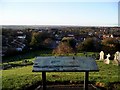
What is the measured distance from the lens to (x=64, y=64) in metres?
8.23

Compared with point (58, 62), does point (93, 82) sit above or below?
below

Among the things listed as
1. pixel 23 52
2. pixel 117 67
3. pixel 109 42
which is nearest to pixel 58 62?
pixel 117 67

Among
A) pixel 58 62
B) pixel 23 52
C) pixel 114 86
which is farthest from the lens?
pixel 23 52

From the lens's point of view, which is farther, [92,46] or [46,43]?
[46,43]

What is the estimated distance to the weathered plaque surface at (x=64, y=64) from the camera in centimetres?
801

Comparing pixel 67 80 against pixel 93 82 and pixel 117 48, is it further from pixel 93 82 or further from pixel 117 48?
pixel 117 48

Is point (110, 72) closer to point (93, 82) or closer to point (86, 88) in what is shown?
A: point (93, 82)

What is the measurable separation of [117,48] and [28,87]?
1738cm

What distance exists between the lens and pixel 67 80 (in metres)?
10.3

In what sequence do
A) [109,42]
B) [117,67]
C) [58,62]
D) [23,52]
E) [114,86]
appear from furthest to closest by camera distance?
[109,42] → [23,52] → [117,67] → [114,86] → [58,62]

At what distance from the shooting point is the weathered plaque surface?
8.01 m

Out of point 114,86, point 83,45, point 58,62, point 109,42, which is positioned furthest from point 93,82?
point 109,42

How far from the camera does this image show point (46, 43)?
29.1m

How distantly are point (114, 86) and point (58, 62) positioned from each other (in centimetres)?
265
